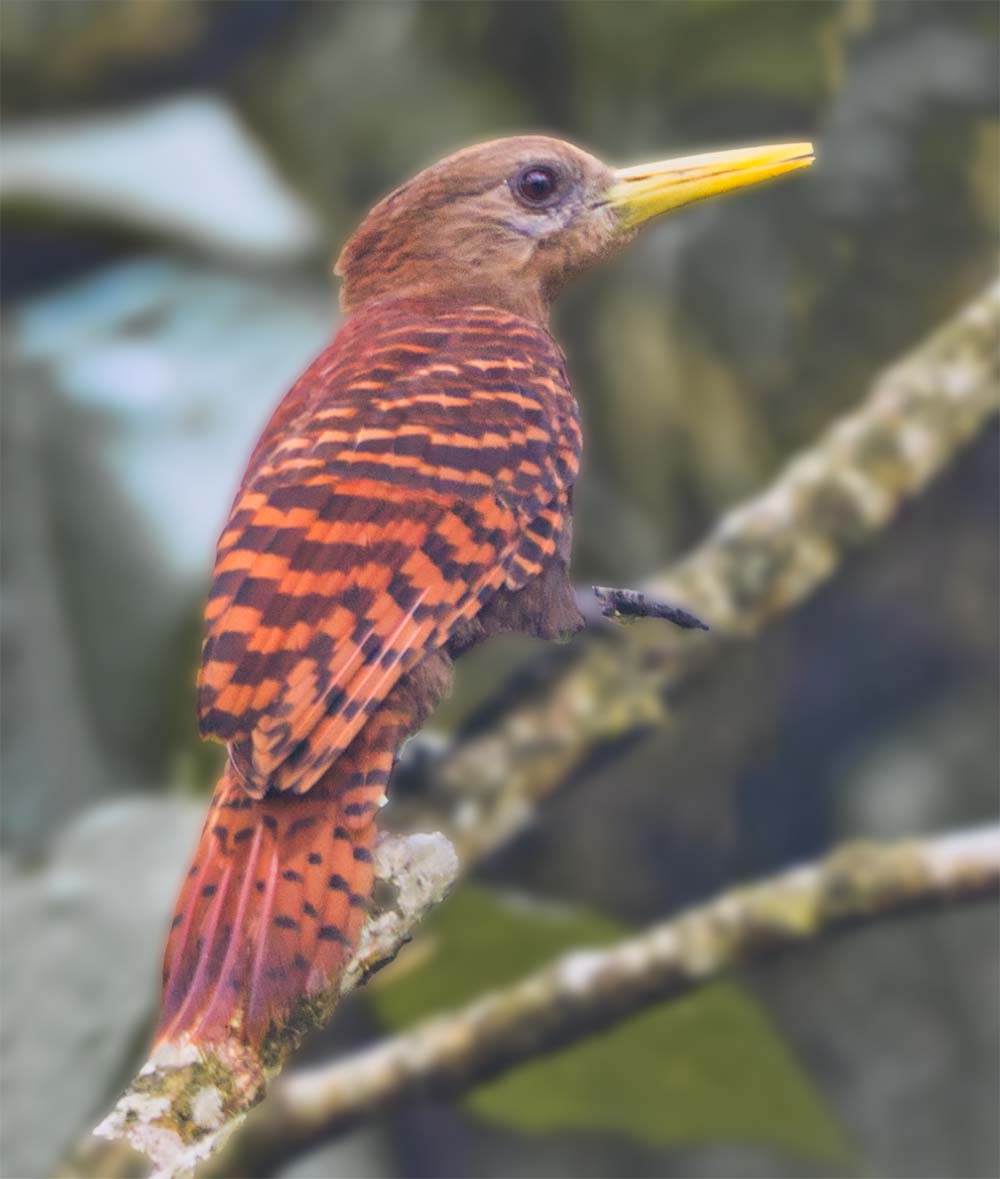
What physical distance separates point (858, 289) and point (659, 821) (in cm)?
80

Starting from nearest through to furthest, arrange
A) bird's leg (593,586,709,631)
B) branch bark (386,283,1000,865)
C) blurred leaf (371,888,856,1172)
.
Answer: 1. bird's leg (593,586,709,631)
2. branch bark (386,283,1000,865)
3. blurred leaf (371,888,856,1172)

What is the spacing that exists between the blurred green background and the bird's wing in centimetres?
116

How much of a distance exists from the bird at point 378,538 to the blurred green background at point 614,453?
43.8 inches

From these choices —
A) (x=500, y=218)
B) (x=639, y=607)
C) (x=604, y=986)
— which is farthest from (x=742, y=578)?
(x=639, y=607)

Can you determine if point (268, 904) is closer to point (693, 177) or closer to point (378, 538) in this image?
point (378, 538)

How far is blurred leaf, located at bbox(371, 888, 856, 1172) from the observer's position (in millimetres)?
1926

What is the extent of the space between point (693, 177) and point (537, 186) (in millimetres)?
94

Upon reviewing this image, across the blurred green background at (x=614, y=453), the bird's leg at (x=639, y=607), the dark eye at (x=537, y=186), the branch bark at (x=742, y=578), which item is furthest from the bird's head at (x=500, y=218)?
the blurred green background at (x=614, y=453)

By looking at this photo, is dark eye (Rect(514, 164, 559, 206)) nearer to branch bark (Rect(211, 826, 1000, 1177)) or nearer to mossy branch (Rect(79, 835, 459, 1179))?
mossy branch (Rect(79, 835, 459, 1179))

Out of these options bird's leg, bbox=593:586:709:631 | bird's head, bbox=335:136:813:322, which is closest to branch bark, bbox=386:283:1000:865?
bird's head, bbox=335:136:813:322

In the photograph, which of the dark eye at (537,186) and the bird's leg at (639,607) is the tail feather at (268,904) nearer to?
the bird's leg at (639,607)

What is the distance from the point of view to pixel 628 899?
2184 millimetres

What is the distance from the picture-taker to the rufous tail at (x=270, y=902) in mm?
600

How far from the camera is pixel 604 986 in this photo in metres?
1.42
